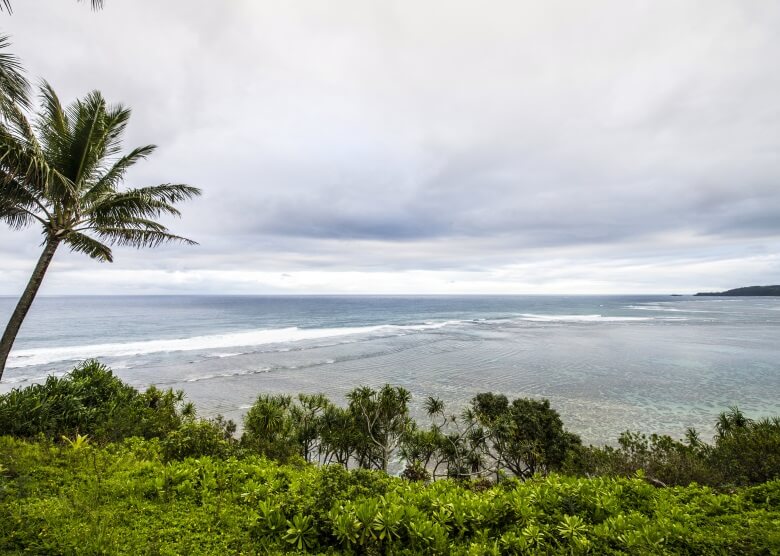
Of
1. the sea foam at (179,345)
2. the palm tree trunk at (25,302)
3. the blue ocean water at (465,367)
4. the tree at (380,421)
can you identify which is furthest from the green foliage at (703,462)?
the sea foam at (179,345)

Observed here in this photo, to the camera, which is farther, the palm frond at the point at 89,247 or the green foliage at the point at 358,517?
the palm frond at the point at 89,247

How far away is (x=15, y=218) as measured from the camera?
9.63m

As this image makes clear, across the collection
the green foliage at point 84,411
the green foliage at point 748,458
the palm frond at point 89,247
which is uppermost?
the palm frond at point 89,247

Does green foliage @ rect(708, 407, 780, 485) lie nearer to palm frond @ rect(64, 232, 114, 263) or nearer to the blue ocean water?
the blue ocean water

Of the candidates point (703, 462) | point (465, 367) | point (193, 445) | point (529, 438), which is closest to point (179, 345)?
point (465, 367)

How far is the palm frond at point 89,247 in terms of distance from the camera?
10430mm

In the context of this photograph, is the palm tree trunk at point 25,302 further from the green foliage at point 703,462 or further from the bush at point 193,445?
the green foliage at point 703,462

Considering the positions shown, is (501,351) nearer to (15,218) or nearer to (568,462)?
(568,462)

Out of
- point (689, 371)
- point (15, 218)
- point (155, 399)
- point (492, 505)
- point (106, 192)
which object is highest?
point (106, 192)

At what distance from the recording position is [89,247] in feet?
36.1

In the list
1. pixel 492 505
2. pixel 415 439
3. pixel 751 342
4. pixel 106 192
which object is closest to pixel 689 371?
pixel 751 342

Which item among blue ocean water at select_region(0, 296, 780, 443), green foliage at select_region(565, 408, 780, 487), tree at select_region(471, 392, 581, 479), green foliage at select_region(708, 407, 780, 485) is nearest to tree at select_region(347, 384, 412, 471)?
tree at select_region(471, 392, 581, 479)

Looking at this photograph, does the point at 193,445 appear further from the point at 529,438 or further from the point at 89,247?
the point at 529,438

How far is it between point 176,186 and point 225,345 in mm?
39667
